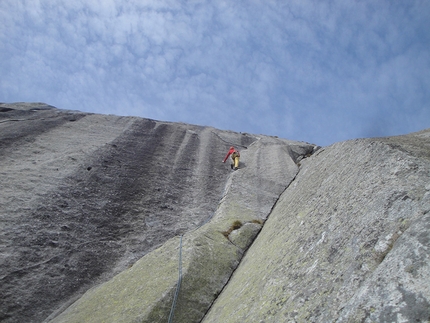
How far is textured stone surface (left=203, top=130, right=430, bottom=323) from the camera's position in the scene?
324 centimetres

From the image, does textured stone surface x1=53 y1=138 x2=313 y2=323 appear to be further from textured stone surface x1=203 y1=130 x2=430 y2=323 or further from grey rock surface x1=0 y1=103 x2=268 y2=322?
grey rock surface x1=0 y1=103 x2=268 y2=322

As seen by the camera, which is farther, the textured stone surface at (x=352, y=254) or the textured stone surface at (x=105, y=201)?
the textured stone surface at (x=105, y=201)

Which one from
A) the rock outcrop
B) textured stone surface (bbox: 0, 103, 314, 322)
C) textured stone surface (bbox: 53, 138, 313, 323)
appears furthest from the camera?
textured stone surface (bbox: 0, 103, 314, 322)

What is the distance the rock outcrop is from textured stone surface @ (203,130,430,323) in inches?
0.8

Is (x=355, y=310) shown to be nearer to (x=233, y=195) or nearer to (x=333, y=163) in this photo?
(x=333, y=163)

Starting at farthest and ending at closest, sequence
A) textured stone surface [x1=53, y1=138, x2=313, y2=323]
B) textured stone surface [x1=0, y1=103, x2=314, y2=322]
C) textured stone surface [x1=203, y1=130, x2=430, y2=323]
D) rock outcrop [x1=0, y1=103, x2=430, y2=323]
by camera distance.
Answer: textured stone surface [x1=0, y1=103, x2=314, y2=322], textured stone surface [x1=53, y1=138, x2=313, y2=323], rock outcrop [x1=0, y1=103, x2=430, y2=323], textured stone surface [x1=203, y1=130, x2=430, y2=323]

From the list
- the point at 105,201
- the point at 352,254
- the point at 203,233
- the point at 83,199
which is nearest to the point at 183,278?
the point at 203,233

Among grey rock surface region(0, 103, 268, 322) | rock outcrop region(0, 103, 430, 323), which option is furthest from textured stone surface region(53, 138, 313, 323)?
grey rock surface region(0, 103, 268, 322)

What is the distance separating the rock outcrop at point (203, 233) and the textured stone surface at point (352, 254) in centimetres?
2

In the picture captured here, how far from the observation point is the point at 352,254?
430 centimetres

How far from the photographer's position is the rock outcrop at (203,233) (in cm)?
400

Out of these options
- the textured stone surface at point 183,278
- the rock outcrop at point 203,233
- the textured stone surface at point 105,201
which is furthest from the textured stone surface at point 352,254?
the textured stone surface at point 105,201

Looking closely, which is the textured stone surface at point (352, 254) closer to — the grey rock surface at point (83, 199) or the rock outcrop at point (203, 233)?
the rock outcrop at point (203, 233)

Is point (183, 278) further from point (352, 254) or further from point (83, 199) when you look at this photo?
point (83, 199)
